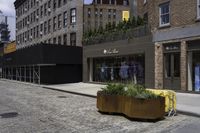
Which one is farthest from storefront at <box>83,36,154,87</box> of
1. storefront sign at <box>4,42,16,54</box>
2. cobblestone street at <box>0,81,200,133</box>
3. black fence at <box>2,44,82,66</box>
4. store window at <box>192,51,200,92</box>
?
storefront sign at <box>4,42,16,54</box>

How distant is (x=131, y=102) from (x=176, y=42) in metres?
11.5

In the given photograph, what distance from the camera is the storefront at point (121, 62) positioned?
26253mm

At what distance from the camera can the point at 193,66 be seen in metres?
21.8

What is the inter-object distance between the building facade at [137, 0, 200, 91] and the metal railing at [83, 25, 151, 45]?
1478mm

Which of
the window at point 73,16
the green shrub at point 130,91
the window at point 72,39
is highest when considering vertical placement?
the window at point 73,16

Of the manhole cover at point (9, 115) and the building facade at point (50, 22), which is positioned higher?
the building facade at point (50, 22)

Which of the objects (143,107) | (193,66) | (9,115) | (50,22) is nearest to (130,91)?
(143,107)

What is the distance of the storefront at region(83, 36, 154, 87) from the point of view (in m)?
26.3

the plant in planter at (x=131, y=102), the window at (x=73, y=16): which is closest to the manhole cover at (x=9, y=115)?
the plant in planter at (x=131, y=102)

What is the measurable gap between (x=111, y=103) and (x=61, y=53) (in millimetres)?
25620

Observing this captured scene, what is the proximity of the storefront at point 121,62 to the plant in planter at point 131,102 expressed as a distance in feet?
32.3

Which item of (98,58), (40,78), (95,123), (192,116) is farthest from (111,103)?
(40,78)

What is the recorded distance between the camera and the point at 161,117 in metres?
12.4

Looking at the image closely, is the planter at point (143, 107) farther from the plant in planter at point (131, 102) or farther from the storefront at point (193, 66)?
the storefront at point (193, 66)
